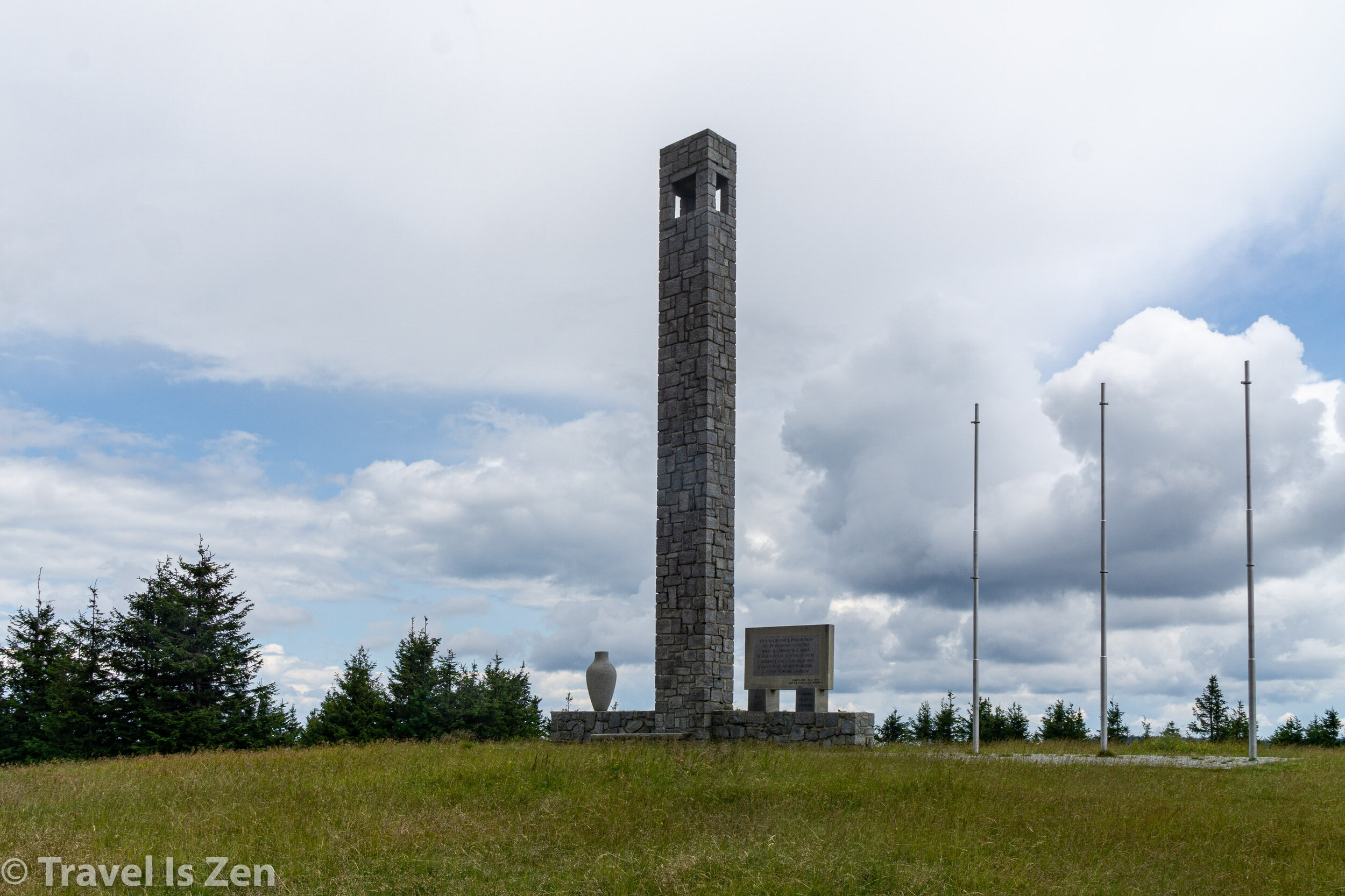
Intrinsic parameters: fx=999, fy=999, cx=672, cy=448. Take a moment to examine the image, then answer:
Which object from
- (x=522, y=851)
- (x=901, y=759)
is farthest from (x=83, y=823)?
(x=901, y=759)

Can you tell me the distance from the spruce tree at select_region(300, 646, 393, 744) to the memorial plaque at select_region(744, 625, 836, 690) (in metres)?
13.3

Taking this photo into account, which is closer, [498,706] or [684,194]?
[684,194]

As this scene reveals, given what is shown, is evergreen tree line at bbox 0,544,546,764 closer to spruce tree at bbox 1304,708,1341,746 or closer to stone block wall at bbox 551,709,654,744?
stone block wall at bbox 551,709,654,744

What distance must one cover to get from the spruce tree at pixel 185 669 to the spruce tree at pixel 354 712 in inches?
70.2

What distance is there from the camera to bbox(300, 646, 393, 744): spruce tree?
29359 mm

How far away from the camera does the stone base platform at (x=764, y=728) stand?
19.6 m

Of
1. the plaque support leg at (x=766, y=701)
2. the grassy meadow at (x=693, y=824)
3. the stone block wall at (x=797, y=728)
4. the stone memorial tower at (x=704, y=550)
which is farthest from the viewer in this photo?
the plaque support leg at (x=766, y=701)

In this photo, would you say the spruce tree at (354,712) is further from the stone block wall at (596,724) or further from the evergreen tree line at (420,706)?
the stone block wall at (596,724)

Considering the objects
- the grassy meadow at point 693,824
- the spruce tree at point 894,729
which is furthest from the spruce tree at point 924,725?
the grassy meadow at point 693,824

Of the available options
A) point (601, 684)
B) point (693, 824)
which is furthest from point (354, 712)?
point (693, 824)

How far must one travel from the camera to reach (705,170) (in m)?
22.1

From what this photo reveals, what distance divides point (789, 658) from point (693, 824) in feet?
35.6

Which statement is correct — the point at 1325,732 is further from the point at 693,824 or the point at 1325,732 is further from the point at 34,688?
the point at 34,688

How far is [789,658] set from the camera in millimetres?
21078
